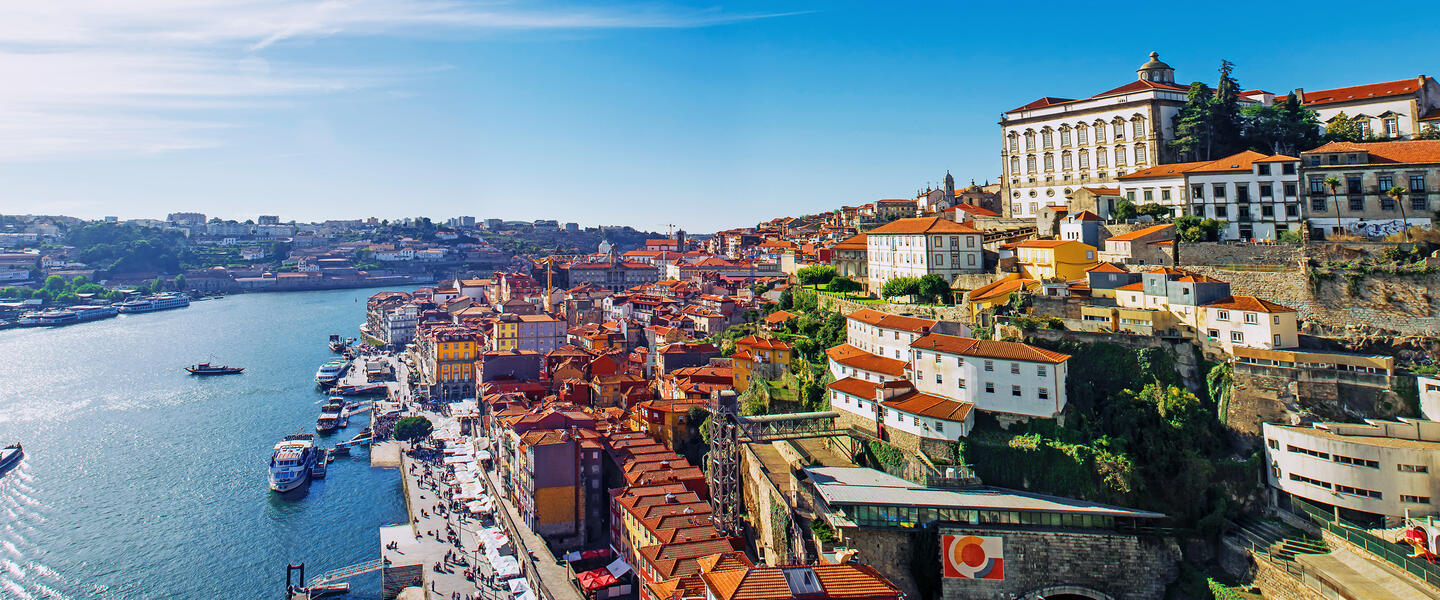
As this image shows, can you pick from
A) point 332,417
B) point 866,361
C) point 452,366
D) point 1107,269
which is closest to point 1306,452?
point 1107,269

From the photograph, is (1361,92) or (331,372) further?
(331,372)

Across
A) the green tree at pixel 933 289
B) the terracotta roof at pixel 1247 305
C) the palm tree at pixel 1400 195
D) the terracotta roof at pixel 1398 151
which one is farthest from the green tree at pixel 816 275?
the palm tree at pixel 1400 195

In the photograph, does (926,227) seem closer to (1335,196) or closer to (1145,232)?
(1145,232)

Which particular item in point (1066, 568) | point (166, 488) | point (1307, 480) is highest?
point (1307, 480)

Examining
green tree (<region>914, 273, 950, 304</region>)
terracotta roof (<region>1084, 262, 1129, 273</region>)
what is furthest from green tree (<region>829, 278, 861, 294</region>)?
terracotta roof (<region>1084, 262, 1129, 273</region>)

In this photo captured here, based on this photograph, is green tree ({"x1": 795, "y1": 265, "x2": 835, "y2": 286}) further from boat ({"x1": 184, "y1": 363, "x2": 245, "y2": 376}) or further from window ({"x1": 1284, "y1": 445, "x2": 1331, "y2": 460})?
Answer: boat ({"x1": 184, "y1": 363, "x2": 245, "y2": 376})

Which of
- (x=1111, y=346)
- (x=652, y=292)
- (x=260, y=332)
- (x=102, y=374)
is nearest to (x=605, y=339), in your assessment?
(x=652, y=292)
